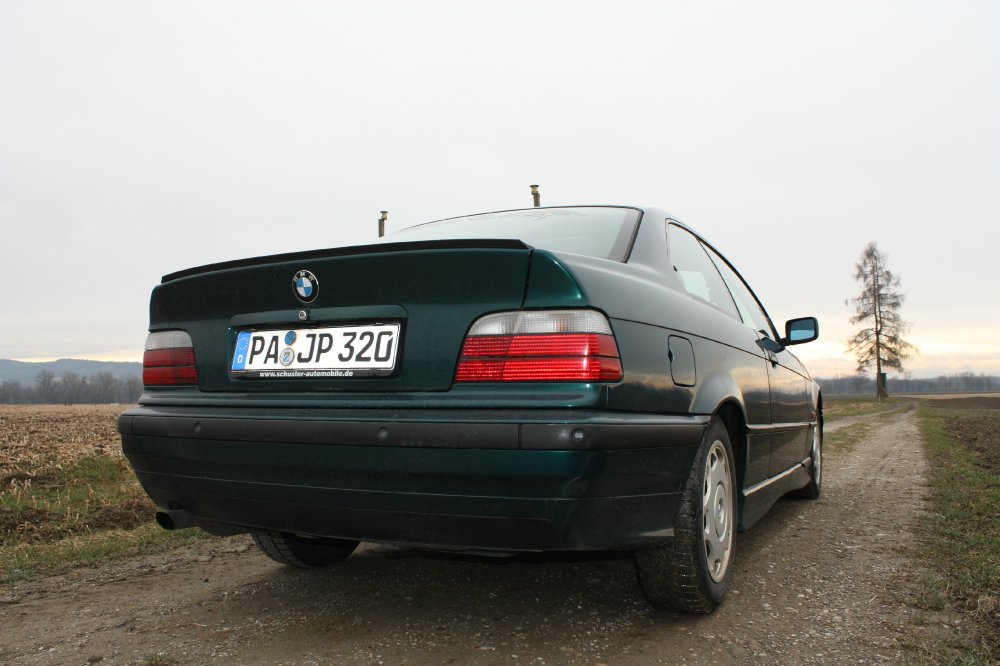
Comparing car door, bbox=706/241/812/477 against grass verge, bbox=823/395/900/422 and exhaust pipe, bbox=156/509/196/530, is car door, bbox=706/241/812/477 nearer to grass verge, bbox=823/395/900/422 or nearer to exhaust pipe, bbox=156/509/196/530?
exhaust pipe, bbox=156/509/196/530

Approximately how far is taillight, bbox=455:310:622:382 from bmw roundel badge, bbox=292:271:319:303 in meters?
0.56

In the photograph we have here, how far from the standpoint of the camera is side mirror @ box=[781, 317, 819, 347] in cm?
447

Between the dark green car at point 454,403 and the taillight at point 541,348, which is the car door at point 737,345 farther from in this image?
the taillight at point 541,348

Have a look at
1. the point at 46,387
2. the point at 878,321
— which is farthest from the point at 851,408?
the point at 46,387

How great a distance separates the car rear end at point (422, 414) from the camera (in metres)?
1.95

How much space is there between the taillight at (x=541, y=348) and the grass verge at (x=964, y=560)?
4.58 feet

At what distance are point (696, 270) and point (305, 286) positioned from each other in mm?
1750

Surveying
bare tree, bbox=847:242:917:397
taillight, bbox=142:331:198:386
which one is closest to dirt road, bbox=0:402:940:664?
taillight, bbox=142:331:198:386

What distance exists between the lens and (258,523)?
2365 mm

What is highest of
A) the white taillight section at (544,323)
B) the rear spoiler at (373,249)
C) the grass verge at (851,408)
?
the rear spoiler at (373,249)

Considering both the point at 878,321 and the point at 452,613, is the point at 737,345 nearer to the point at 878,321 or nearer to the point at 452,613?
the point at 452,613

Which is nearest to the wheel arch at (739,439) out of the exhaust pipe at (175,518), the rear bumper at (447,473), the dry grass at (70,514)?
the rear bumper at (447,473)

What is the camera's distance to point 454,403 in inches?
79.6

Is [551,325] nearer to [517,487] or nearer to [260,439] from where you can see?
[517,487]
